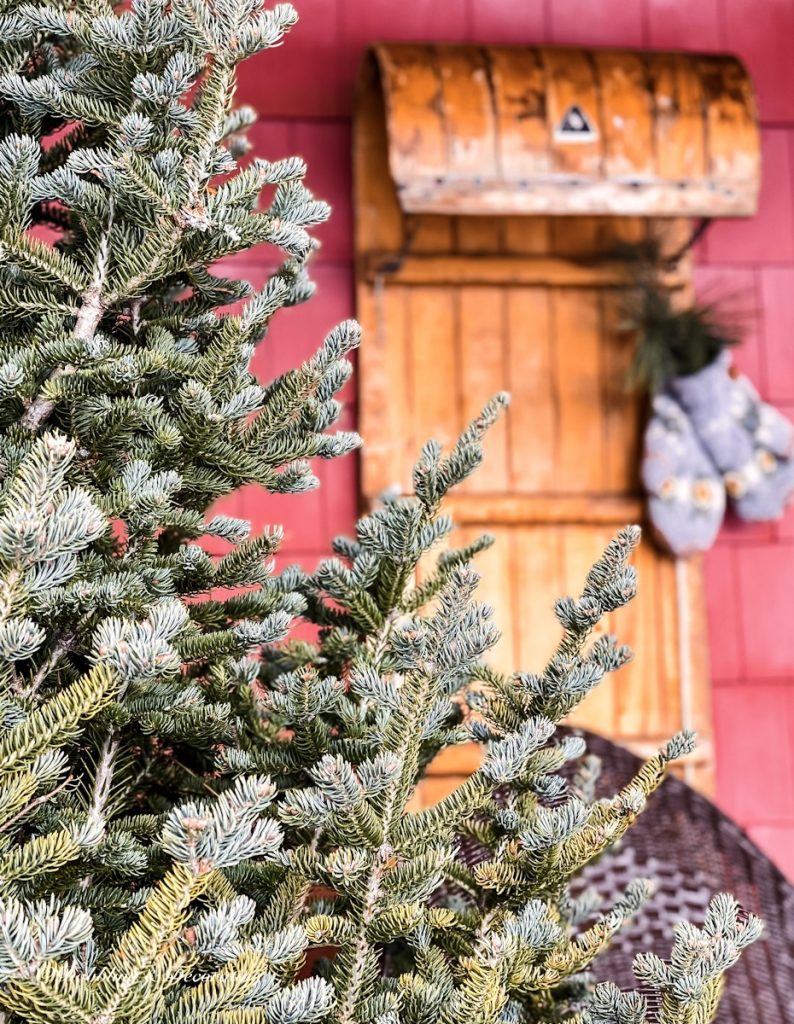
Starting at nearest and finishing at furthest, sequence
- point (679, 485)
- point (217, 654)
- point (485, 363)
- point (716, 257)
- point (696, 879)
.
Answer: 1. point (217, 654)
2. point (696, 879)
3. point (679, 485)
4. point (485, 363)
5. point (716, 257)

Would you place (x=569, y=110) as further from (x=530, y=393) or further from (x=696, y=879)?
(x=696, y=879)

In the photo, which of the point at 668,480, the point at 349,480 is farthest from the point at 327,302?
the point at 668,480

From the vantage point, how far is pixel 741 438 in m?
2.40

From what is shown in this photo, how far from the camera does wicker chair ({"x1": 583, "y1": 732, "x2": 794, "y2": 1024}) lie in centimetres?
122

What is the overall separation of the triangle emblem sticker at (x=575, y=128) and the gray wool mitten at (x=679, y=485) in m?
0.56

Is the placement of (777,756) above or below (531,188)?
below

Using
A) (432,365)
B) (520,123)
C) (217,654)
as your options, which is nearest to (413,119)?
(520,123)

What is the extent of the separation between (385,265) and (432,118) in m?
0.34

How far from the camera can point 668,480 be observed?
2.36 metres

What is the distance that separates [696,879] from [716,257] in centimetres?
169

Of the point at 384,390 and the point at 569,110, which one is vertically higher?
the point at 569,110

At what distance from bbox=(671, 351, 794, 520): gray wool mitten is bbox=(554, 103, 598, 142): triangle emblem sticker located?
54 cm

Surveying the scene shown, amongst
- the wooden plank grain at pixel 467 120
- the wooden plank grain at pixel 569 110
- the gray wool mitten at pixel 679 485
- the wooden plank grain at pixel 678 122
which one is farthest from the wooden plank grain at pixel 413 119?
the gray wool mitten at pixel 679 485

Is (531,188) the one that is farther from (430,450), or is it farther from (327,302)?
(430,450)
